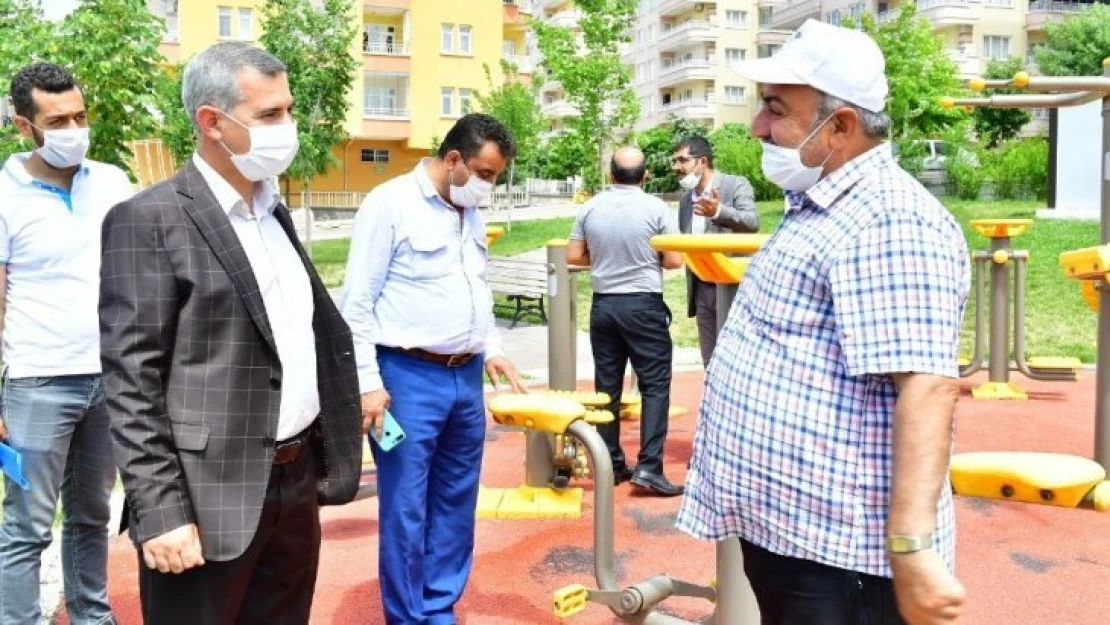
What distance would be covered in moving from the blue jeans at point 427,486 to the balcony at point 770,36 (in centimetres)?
6138

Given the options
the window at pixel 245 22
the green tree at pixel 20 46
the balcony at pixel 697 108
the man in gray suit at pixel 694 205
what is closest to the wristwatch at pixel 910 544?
the man in gray suit at pixel 694 205

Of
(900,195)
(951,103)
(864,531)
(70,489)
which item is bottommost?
(70,489)

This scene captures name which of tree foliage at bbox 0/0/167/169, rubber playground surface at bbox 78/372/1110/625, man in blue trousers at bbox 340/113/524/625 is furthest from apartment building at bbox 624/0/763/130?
man in blue trousers at bbox 340/113/524/625

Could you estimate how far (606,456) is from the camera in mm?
4086

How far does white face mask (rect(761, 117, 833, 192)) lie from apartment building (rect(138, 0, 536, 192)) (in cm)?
4484

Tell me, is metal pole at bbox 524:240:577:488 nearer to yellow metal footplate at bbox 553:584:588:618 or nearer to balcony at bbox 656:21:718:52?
yellow metal footplate at bbox 553:584:588:618

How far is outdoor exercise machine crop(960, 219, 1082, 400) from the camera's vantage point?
8.87 metres

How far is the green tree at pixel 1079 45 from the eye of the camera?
135 ft

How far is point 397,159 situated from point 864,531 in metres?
48.3

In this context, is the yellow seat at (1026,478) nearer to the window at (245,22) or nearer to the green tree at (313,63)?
the green tree at (313,63)

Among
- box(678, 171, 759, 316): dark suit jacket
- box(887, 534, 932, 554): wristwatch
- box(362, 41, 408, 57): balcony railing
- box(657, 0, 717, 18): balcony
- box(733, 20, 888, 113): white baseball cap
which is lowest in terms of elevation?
box(887, 534, 932, 554): wristwatch

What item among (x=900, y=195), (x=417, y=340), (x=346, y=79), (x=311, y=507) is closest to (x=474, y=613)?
(x=417, y=340)

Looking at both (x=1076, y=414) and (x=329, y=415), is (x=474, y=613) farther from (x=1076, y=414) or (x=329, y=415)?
(x=1076, y=414)

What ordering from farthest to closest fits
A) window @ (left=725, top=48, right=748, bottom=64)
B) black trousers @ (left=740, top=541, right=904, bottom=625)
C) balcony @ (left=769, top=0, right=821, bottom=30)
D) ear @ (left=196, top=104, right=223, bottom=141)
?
window @ (left=725, top=48, right=748, bottom=64) < balcony @ (left=769, top=0, right=821, bottom=30) < ear @ (left=196, top=104, right=223, bottom=141) < black trousers @ (left=740, top=541, right=904, bottom=625)
